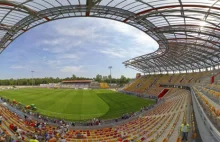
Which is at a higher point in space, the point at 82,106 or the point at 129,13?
the point at 129,13

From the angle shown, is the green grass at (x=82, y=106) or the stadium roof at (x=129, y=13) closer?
the stadium roof at (x=129, y=13)

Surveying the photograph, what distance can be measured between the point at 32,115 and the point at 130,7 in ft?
68.6

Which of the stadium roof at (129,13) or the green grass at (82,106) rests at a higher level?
the stadium roof at (129,13)

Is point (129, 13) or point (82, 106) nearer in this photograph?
point (129, 13)

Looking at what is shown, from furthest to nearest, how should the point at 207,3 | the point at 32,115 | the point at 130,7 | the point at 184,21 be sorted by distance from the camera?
the point at 32,115
the point at 184,21
the point at 130,7
the point at 207,3

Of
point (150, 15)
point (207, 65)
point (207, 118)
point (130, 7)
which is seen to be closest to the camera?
point (207, 118)

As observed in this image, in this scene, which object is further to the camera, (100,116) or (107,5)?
(100,116)

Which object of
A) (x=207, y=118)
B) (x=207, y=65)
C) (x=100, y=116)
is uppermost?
(x=207, y=65)

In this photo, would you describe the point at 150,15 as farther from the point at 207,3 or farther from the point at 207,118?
the point at 207,118

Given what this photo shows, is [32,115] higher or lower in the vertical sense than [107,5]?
lower

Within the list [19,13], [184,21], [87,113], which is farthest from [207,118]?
[87,113]

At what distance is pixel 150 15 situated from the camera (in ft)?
67.7

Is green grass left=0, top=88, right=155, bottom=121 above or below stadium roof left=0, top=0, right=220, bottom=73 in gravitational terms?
below

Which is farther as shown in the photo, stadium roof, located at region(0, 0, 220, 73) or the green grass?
the green grass
